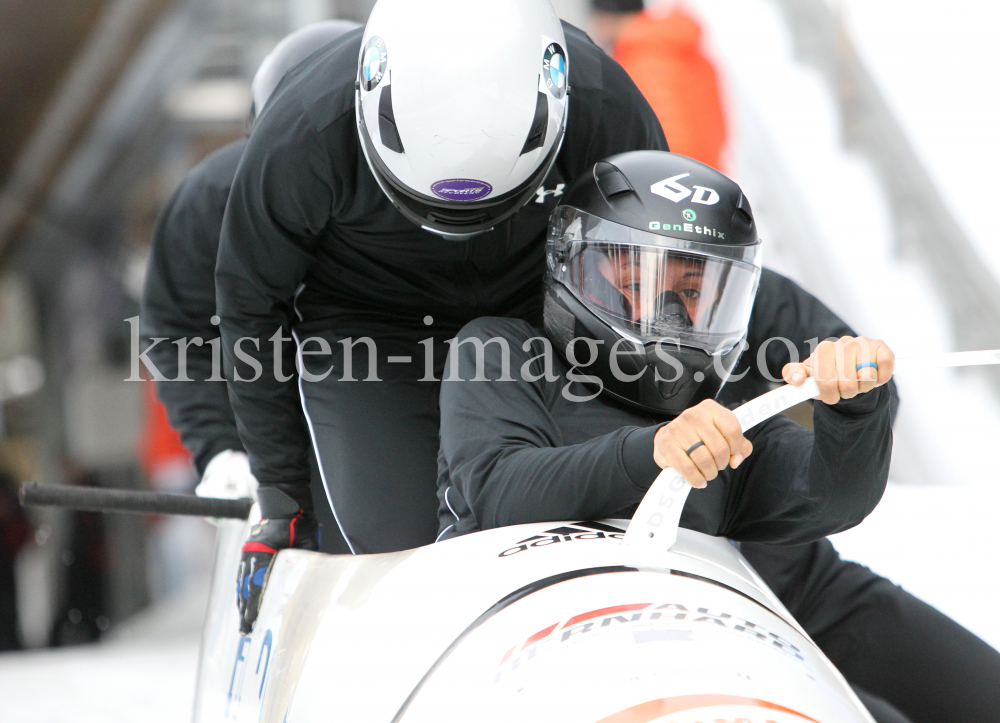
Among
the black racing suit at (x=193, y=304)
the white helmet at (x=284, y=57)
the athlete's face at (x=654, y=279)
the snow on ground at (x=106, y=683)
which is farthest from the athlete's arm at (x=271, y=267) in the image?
the snow on ground at (x=106, y=683)

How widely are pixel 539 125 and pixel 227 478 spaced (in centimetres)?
134

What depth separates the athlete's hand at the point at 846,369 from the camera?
1.17 meters

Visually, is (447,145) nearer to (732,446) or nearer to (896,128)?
(732,446)

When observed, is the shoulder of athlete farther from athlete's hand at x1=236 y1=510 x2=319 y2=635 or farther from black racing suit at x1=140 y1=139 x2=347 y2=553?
black racing suit at x1=140 y1=139 x2=347 y2=553

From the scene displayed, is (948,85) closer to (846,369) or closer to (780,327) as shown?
(780,327)

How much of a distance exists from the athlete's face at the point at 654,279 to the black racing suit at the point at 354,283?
415 mm

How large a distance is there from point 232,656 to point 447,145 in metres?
0.97

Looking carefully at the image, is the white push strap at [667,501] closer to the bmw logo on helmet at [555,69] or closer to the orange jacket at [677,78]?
the bmw logo on helmet at [555,69]

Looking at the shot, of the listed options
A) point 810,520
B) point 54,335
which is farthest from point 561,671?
point 54,335

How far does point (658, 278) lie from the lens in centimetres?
147

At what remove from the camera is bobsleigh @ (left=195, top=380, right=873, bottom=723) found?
3.15ft

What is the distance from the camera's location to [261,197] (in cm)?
177

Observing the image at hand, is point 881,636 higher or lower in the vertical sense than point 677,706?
lower

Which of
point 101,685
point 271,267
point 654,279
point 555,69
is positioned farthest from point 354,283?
point 101,685
